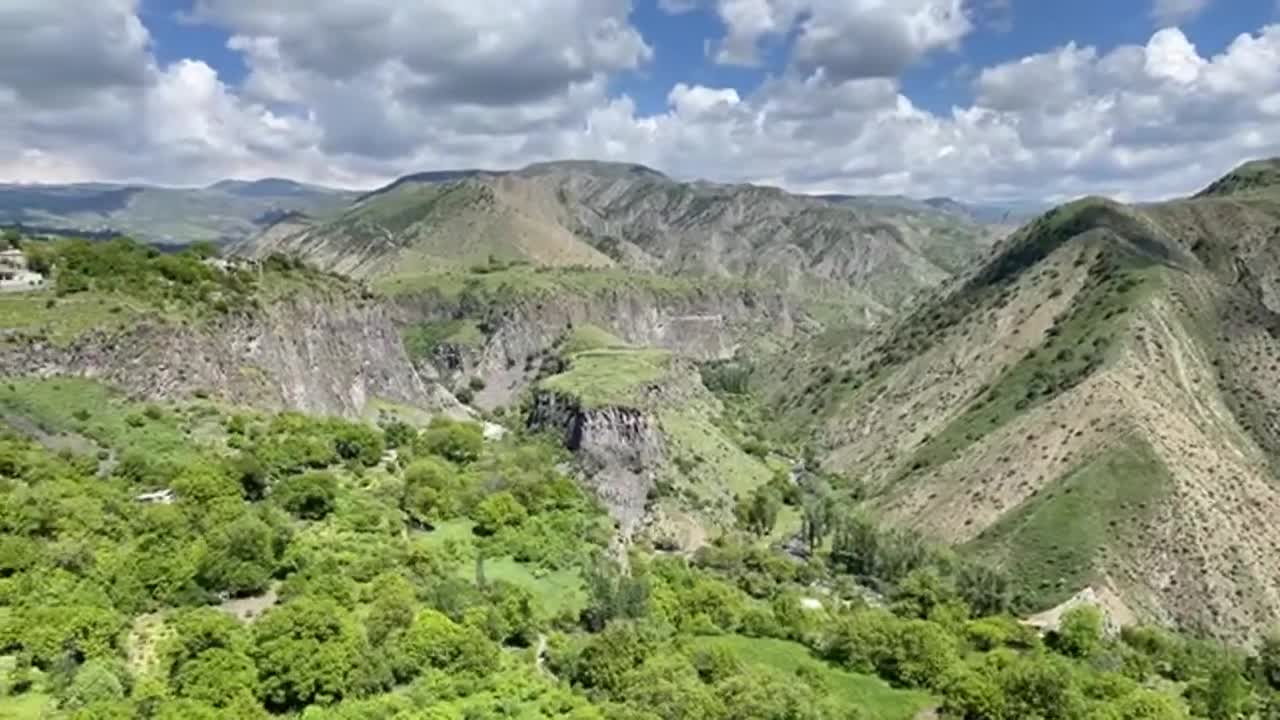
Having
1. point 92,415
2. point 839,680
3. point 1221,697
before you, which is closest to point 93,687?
point 92,415

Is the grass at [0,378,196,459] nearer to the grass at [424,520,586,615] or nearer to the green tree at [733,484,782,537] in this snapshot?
the grass at [424,520,586,615]

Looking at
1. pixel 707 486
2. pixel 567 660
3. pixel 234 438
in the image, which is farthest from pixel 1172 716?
pixel 707 486

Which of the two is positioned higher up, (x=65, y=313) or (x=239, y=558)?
(x=65, y=313)

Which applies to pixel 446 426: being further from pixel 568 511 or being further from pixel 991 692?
pixel 991 692

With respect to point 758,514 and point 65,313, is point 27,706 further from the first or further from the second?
point 758,514

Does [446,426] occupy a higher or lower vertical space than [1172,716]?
higher

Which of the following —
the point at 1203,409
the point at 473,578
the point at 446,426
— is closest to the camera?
the point at 473,578

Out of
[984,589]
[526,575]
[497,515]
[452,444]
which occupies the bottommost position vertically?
[984,589]
